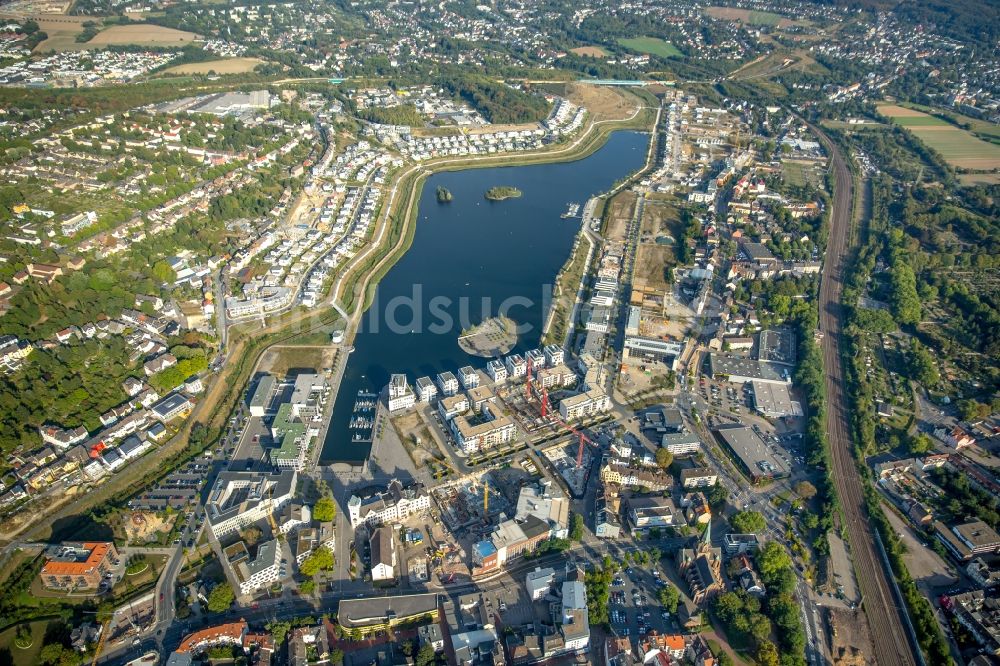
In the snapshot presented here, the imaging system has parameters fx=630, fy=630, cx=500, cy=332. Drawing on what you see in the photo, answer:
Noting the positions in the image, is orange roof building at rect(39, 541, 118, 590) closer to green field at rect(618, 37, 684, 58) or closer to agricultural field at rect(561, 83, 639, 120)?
agricultural field at rect(561, 83, 639, 120)

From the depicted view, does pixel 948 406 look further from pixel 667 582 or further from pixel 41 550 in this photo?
pixel 41 550

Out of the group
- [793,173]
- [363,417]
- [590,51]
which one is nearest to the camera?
[363,417]

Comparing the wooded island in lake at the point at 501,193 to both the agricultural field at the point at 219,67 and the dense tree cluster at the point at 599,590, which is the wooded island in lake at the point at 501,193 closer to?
the dense tree cluster at the point at 599,590

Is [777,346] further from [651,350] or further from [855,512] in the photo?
[855,512]

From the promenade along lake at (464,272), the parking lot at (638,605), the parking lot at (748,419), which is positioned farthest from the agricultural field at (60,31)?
the parking lot at (638,605)

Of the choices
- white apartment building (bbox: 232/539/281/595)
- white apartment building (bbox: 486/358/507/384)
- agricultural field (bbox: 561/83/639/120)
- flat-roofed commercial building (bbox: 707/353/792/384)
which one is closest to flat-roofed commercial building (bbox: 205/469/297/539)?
white apartment building (bbox: 232/539/281/595)

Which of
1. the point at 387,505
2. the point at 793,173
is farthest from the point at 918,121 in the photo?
the point at 387,505

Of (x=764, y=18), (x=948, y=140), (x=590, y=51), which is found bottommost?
(x=948, y=140)
